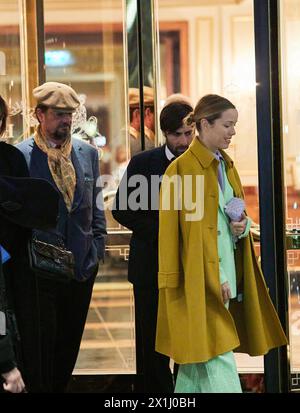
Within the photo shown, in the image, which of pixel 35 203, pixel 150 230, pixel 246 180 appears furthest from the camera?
pixel 246 180

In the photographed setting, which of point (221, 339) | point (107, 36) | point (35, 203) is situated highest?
point (107, 36)

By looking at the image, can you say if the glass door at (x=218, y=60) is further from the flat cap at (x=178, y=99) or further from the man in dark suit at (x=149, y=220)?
the man in dark suit at (x=149, y=220)

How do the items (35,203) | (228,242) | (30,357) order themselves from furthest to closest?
(228,242) < (35,203) < (30,357)

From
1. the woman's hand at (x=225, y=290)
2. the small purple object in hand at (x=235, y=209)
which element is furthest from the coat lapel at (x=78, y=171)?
the woman's hand at (x=225, y=290)

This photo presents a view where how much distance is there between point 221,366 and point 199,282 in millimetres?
420

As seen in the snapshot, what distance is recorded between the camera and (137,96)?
5.41m

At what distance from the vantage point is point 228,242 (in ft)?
15.3

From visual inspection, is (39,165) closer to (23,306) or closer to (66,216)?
(66,216)

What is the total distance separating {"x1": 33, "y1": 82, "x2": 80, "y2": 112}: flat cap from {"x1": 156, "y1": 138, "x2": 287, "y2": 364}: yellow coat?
73cm

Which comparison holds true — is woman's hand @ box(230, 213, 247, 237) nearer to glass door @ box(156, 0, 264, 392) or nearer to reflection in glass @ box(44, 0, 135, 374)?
glass door @ box(156, 0, 264, 392)

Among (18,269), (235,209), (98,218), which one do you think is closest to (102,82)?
(98,218)
